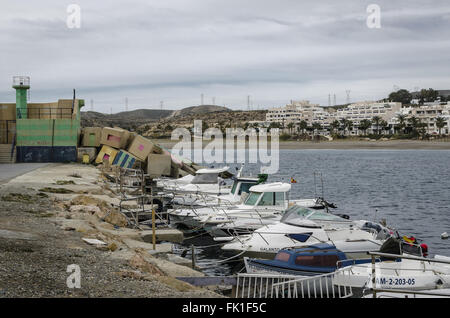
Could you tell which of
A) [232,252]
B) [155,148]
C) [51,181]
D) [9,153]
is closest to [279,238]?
[232,252]

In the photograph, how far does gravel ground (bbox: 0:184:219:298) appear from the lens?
10023 millimetres

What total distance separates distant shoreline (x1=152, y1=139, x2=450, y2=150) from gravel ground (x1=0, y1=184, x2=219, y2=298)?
13553cm

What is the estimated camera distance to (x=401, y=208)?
39.4 meters

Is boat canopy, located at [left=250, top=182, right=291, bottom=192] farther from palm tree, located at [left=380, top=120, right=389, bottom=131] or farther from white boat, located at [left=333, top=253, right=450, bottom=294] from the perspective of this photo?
palm tree, located at [left=380, top=120, right=389, bottom=131]

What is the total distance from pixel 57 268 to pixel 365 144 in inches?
5977

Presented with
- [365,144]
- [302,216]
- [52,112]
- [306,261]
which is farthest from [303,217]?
[365,144]

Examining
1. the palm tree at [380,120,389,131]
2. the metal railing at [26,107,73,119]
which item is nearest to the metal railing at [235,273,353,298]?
the metal railing at [26,107,73,119]

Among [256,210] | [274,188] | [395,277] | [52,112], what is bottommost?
[395,277]

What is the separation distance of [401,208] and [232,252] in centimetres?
2344

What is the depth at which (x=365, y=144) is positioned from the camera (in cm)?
15700

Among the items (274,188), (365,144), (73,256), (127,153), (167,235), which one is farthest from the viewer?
(365,144)

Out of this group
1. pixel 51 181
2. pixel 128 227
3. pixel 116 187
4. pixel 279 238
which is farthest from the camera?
pixel 116 187

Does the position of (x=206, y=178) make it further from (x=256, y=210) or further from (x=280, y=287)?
(x=280, y=287)
